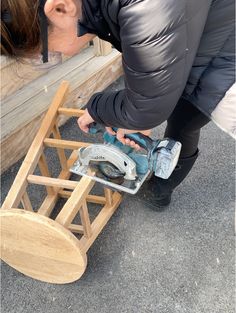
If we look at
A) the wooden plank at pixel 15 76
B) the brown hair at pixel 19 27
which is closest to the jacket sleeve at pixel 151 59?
the brown hair at pixel 19 27

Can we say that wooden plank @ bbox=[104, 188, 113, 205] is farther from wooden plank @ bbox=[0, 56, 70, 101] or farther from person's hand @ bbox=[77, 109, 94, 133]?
wooden plank @ bbox=[0, 56, 70, 101]

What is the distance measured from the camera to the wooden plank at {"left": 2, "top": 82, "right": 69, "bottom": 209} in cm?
94

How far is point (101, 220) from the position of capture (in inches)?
43.7

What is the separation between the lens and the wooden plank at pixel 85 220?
950mm

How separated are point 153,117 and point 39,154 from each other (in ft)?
1.69

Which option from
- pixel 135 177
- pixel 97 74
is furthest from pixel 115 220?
pixel 97 74

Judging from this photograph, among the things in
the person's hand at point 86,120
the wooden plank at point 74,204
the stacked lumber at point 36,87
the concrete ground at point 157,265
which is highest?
the person's hand at point 86,120

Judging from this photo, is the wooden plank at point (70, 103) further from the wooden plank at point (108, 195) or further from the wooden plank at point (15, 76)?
the wooden plank at point (108, 195)

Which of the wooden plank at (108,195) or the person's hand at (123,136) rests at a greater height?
the person's hand at (123,136)

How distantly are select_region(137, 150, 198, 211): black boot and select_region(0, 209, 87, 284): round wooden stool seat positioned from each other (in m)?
0.37

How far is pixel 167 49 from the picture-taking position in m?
0.54

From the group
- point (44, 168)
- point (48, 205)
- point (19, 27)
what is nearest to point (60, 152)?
point (44, 168)

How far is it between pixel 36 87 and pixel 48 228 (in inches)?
34.0

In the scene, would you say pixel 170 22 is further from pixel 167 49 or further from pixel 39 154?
pixel 39 154
